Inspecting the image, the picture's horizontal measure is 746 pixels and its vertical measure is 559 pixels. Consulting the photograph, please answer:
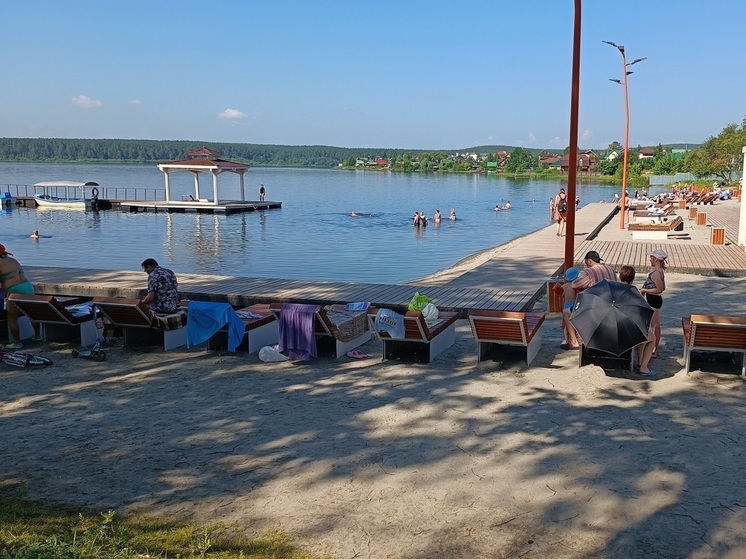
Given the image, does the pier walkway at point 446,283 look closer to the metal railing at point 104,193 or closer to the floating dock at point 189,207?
the floating dock at point 189,207

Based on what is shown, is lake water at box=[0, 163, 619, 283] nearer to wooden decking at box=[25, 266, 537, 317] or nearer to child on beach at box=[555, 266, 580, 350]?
wooden decking at box=[25, 266, 537, 317]

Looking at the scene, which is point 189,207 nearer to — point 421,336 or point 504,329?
point 421,336

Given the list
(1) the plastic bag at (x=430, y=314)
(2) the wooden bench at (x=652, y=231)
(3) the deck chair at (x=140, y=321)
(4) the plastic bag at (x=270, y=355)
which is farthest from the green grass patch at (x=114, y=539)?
(2) the wooden bench at (x=652, y=231)

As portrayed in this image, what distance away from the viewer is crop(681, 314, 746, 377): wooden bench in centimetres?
777

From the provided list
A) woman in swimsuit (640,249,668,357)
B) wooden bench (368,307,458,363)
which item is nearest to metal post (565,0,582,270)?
wooden bench (368,307,458,363)

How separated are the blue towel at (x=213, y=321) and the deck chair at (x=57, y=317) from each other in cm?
176

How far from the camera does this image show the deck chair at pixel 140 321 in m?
9.47

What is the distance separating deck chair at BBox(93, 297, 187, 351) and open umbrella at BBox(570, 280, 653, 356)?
538cm

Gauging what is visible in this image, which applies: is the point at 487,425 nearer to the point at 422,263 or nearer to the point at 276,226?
the point at 422,263

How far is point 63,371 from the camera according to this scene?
343 inches

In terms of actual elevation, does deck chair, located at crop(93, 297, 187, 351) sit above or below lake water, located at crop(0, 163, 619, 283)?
above

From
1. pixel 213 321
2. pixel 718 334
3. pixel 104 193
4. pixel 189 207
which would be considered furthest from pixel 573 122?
pixel 104 193

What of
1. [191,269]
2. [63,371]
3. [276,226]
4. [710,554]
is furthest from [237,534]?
[276,226]

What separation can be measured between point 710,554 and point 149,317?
289 inches
